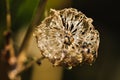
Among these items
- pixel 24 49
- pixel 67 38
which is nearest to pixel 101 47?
pixel 24 49

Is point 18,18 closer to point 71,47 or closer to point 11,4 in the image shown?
point 11,4

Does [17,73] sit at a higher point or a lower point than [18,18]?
lower

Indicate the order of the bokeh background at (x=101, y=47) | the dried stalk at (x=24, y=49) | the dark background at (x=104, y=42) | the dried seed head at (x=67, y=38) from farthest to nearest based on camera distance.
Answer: the dark background at (x=104, y=42)
the bokeh background at (x=101, y=47)
the dried stalk at (x=24, y=49)
the dried seed head at (x=67, y=38)

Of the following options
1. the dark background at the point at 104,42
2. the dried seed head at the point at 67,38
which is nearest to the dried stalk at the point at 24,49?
the dried seed head at the point at 67,38

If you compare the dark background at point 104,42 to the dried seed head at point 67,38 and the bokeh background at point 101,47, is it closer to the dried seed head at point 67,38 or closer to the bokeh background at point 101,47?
the bokeh background at point 101,47

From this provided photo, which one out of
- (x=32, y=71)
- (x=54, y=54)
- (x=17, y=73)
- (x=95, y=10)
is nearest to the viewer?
(x=54, y=54)


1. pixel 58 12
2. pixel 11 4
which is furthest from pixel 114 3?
pixel 58 12
